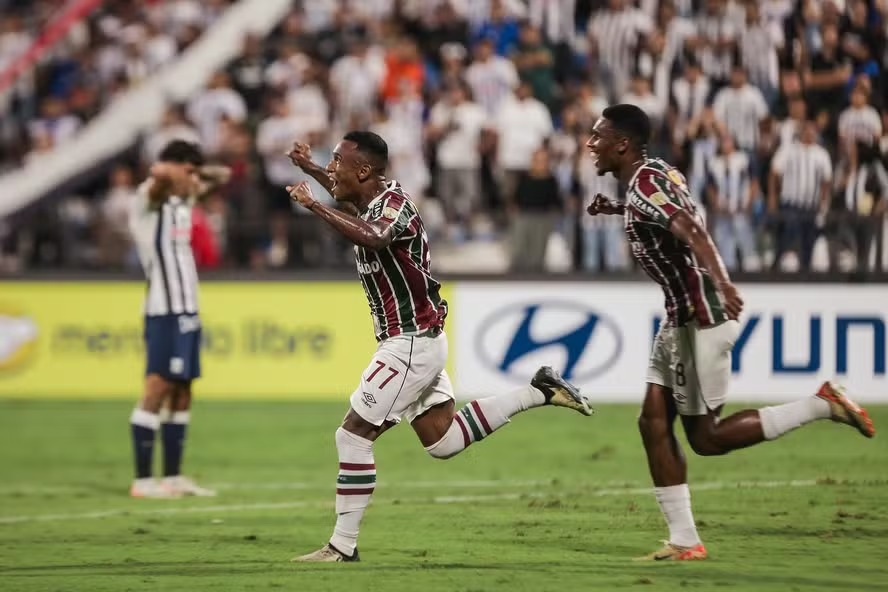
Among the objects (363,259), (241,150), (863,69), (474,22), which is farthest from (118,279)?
(363,259)

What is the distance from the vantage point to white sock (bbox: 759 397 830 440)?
759 cm

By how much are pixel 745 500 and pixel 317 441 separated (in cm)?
528

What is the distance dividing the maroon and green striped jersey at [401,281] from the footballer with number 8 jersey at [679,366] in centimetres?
104

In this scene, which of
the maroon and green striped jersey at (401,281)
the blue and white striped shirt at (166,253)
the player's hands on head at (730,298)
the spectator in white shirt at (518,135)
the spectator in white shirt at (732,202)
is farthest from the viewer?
the spectator in white shirt at (518,135)

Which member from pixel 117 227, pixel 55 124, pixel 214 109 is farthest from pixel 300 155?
pixel 55 124

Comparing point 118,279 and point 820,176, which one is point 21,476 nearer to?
point 118,279

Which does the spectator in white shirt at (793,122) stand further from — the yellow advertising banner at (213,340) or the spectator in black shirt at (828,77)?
the yellow advertising banner at (213,340)

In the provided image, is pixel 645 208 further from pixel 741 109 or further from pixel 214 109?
pixel 214 109

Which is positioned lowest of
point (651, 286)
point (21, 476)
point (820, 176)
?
point (21, 476)

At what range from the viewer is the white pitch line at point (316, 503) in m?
10.2

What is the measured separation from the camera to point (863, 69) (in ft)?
50.0

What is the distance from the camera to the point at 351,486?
773 cm

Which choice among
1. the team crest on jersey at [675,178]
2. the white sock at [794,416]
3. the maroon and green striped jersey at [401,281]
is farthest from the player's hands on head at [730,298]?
the maroon and green striped jersey at [401,281]

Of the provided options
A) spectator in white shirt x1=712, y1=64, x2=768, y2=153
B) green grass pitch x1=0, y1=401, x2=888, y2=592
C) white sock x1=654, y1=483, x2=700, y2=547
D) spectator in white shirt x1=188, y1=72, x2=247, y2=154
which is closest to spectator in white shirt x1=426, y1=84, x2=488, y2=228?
spectator in white shirt x1=712, y1=64, x2=768, y2=153
